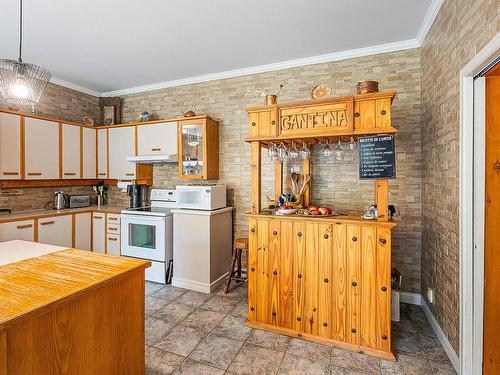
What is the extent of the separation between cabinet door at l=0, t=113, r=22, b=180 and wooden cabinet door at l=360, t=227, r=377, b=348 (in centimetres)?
409

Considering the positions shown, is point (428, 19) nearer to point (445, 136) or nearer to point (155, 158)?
point (445, 136)

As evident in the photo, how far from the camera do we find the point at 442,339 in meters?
2.16

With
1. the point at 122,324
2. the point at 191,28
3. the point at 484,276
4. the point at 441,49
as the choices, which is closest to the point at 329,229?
the point at 484,276

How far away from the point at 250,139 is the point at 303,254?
111 cm

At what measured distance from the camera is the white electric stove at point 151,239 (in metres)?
3.41

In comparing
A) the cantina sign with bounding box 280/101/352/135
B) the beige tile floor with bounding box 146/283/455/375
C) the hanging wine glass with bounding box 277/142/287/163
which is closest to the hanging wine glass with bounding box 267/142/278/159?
the hanging wine glass with bounding box 277/142/287/163

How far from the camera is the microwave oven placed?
3.24 meters

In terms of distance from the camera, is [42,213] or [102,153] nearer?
[42,213]

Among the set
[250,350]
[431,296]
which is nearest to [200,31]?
[250,350]

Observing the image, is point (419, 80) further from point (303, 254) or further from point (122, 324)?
point (122, 324)

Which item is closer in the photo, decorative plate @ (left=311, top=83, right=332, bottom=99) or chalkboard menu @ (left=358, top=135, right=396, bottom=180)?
chalkboard menu @ (left=358, top=135, right=396, bottom=180)

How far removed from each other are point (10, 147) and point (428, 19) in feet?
15.8

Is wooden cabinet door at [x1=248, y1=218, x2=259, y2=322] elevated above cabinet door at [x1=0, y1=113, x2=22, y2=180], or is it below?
below

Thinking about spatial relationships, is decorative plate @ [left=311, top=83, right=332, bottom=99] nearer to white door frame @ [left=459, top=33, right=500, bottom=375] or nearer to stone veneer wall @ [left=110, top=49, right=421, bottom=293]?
stone veneer wall @ [left=110, top=49, right=421, bottom=293]
